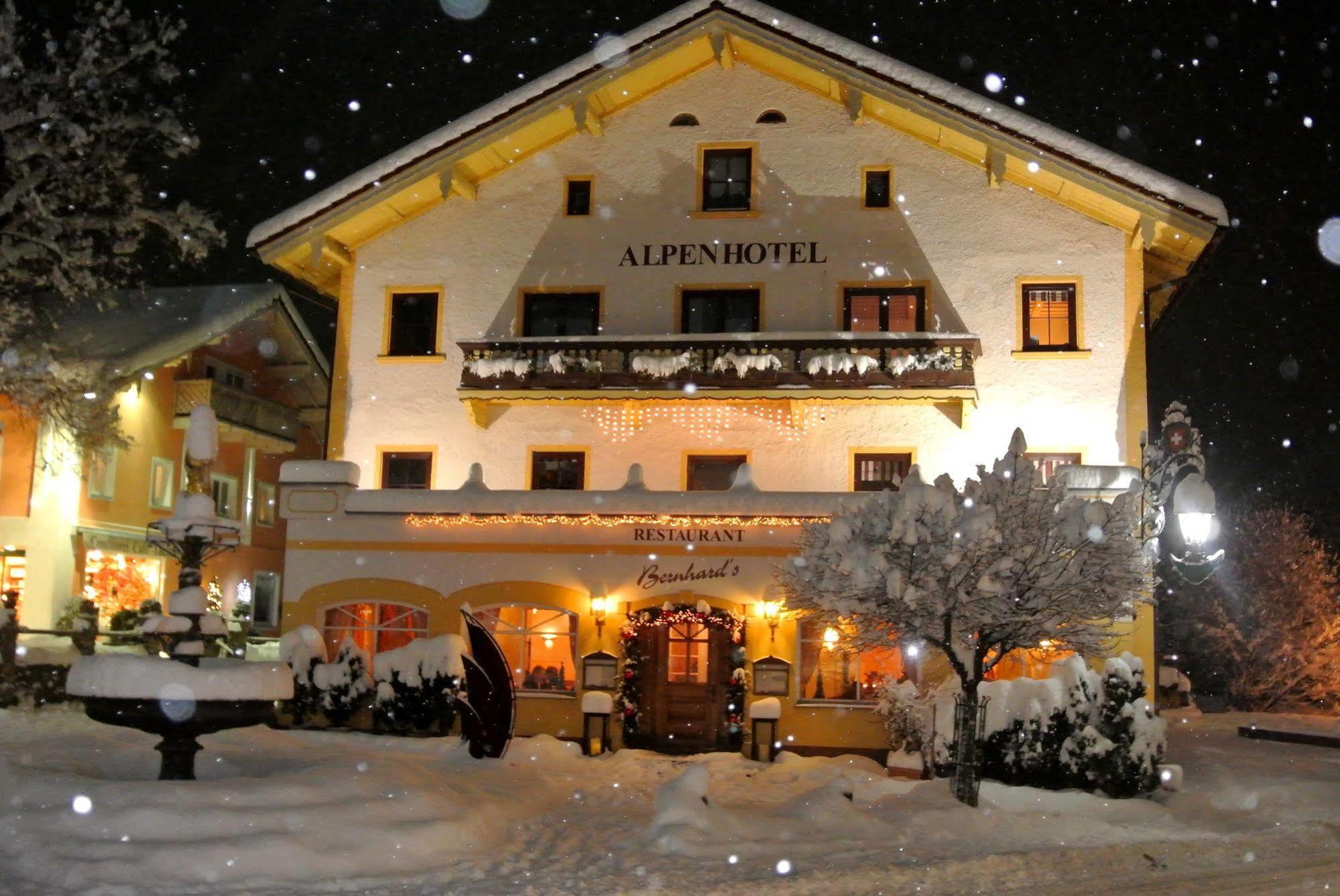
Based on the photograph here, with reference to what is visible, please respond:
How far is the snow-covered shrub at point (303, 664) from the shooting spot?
21.2 meters

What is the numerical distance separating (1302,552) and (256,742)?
31.5 meters

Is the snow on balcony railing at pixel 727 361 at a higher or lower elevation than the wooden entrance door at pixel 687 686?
higher

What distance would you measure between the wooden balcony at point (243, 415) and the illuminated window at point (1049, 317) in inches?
769

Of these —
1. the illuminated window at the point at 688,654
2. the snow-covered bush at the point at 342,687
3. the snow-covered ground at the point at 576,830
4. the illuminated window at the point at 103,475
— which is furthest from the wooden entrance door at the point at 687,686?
the illuminated window at the point at 103,475

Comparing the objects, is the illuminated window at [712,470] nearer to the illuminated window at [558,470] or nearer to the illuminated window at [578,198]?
the illuminated window at [558,470]

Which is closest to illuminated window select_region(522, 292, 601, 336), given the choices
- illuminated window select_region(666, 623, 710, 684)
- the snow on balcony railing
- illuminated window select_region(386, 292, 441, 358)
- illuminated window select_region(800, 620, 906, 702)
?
the snow on balcony railing

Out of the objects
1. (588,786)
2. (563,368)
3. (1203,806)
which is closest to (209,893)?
(588,786)

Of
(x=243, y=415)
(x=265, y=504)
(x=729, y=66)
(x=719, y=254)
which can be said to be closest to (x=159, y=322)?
(x=243, y=415)

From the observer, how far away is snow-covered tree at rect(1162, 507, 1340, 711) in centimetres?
3634

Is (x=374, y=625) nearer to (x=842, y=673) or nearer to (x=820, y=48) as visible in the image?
(x=842, y=673)

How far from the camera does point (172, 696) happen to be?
12.7 m

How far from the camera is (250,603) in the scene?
3900 cm

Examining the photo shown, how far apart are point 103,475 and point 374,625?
12709 millimetres

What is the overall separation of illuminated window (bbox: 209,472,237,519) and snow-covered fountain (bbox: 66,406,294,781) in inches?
939
